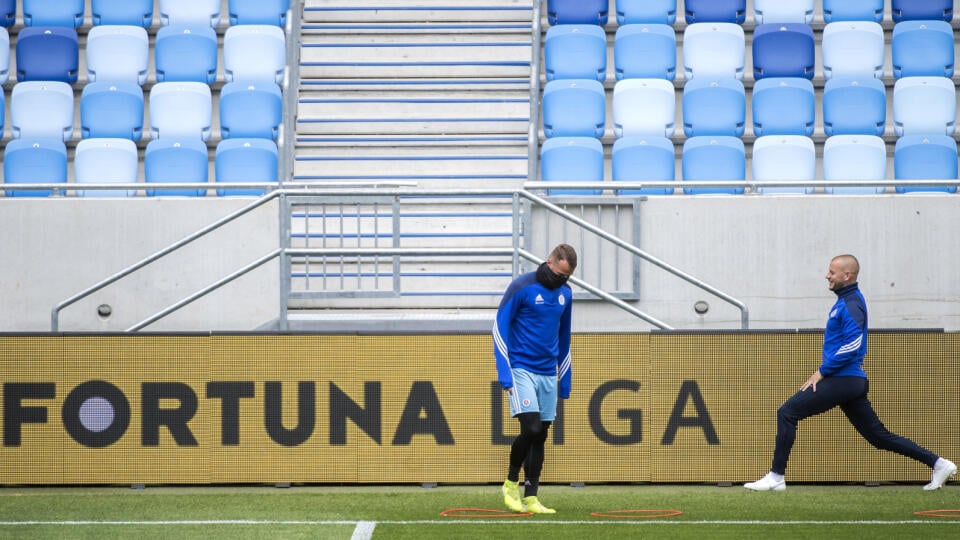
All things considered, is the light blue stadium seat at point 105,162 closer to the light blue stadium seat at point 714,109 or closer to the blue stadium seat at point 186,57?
the blue stadium seat at point 186,57

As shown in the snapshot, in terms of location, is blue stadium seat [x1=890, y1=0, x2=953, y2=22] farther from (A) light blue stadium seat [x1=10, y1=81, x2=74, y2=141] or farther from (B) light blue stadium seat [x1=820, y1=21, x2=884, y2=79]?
(A) light blue stadium seat [x1=10, y1=81, x2=74, y2=141]

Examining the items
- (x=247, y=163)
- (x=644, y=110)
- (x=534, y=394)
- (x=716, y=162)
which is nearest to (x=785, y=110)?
(x=716, y=162)

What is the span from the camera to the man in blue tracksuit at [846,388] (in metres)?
8.76

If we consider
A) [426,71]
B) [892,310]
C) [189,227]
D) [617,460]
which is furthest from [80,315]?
[892,310]

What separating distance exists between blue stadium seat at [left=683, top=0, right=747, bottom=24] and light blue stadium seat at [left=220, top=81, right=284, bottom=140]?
490 cm

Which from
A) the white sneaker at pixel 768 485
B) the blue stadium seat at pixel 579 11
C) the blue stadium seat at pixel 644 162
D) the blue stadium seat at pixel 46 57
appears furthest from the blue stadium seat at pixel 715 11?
the white sneaker at pixel 768 485

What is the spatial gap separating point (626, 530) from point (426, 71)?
27.4ft

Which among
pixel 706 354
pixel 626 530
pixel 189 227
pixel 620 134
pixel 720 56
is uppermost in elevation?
pixel 720 56

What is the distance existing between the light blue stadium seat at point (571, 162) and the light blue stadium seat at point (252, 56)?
3.36 m

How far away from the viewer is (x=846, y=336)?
8.76 meters

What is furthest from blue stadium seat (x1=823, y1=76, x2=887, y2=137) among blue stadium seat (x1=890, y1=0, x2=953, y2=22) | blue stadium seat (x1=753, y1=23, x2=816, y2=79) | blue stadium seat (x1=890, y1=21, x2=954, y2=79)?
blue stadium seat (x1=890, y1=0, x2=953, y2=22)

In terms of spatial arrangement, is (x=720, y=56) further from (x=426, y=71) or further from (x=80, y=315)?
(x=80, y=315)

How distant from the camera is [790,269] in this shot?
12.3m

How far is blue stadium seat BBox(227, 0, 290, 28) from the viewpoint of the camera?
51.4 feet
